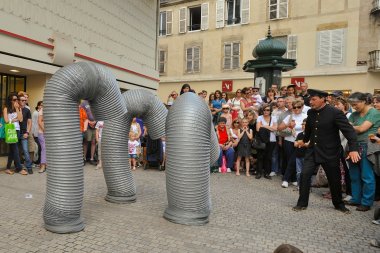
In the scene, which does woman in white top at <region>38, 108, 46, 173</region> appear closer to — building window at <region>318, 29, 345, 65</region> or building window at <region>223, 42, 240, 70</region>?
building window at <region>223, 42, 240, 70</region>

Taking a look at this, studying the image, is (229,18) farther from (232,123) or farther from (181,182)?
(181,182)

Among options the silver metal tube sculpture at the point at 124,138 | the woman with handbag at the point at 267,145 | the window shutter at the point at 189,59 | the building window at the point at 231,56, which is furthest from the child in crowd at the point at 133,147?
Answer: the window shutter at the point at 189,59

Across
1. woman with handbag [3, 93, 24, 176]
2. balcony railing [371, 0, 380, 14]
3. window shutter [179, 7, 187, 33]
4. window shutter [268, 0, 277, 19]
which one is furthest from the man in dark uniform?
window shutter [179, 7, 187, 33]

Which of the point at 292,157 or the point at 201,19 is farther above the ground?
the point at 201,19

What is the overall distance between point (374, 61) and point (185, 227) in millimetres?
19984

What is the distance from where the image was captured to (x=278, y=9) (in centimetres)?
2462

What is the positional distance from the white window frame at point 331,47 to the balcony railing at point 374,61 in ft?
5.55

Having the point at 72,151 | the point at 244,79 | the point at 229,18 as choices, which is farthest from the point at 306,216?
the point at 229,18

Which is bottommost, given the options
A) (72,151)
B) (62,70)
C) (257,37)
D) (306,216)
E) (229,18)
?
(306,216)

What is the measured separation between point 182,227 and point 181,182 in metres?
0.62

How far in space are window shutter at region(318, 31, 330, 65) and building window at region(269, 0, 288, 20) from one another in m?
2.83

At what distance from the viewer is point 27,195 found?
6.54m

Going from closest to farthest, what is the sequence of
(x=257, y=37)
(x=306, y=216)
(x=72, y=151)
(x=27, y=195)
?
(x=72, y=151), (x=306, y=216), (x=27, y=195), (x=257, y=37)

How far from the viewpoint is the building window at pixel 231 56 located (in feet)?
86.8
